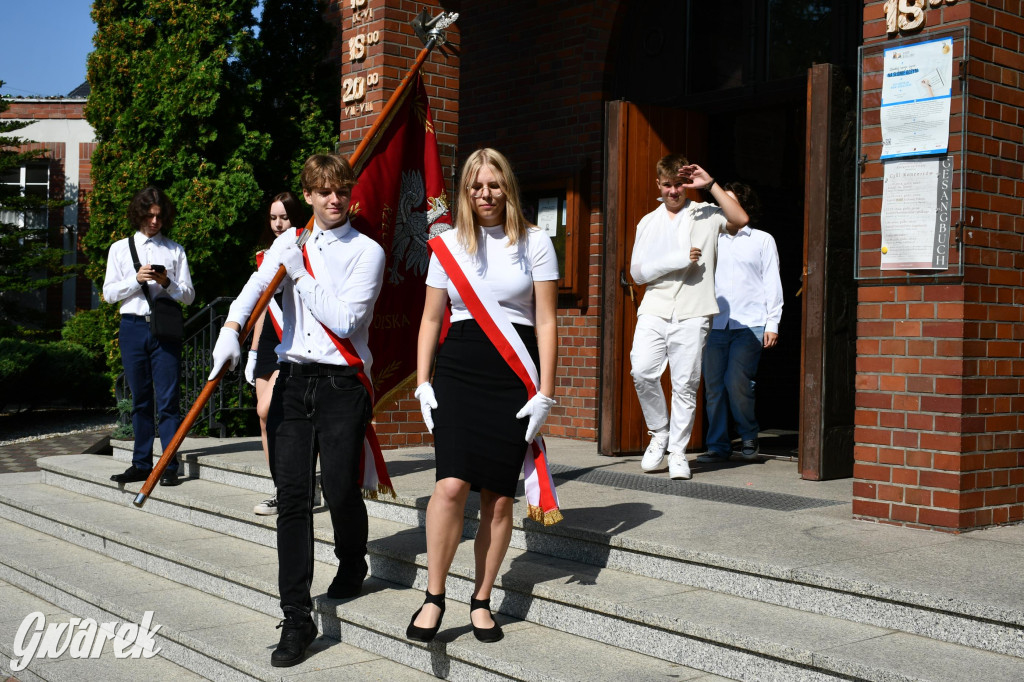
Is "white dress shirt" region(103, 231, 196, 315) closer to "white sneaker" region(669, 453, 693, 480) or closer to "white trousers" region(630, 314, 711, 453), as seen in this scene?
"white trousers" region(630, 314, 711, 453)

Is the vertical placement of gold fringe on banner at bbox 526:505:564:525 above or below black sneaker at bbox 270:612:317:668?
above

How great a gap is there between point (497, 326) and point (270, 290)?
3.71ft

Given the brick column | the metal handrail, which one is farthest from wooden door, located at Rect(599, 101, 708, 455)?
the metal handrail

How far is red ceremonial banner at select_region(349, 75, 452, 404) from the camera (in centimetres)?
579

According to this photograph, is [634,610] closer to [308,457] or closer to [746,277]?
[308,457]

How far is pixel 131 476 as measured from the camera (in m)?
7.57

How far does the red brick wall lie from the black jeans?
2479 millimetres

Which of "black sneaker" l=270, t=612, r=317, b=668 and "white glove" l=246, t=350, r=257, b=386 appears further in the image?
"white glove" l=246, t=350, r=257, b=386

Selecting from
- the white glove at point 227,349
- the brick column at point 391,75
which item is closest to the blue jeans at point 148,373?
the brick column at point 391,75

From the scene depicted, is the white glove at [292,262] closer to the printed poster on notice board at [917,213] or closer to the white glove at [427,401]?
the white glove at [427,401]

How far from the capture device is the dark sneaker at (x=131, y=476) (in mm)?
7555

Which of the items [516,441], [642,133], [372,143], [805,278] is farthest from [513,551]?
[642,133]

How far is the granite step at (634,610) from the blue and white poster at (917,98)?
234cm

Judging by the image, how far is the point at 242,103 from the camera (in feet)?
40.1
